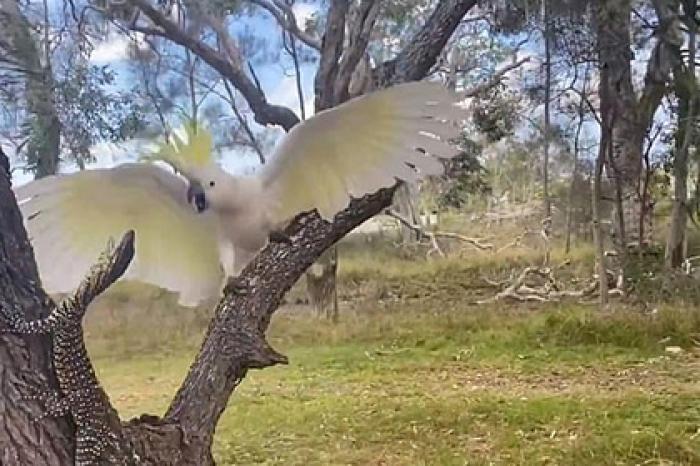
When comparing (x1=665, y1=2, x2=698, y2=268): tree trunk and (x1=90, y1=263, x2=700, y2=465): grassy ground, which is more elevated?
(x1=665, y1=2, x2=698, y2=268): tree trunk

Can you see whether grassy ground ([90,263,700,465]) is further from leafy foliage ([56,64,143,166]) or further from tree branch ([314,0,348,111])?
tree branch ([314,0,348,111])

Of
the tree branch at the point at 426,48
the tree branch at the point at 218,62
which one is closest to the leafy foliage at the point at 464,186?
the tree branch at the point at 218,62

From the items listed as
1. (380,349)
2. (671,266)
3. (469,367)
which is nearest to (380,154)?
(469,367)

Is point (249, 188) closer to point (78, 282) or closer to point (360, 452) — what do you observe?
point (78, 282)

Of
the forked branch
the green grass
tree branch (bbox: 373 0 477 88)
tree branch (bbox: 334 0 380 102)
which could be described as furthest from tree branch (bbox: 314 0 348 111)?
the forked branch

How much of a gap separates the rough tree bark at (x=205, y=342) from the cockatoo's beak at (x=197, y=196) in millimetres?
173

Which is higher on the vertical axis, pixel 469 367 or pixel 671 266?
pixel 671 266

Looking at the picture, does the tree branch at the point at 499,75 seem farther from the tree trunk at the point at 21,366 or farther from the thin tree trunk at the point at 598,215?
the tree trunk at the point at 21,366

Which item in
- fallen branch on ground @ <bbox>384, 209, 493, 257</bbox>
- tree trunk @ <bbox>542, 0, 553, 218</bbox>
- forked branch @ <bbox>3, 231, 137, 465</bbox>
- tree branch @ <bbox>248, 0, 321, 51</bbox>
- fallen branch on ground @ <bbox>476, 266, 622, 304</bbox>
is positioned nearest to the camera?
forked branch @ <bbox>3, 231, 137, 465</bbox>

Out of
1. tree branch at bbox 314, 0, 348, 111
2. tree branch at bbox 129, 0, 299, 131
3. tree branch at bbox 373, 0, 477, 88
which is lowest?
tree branch at bbox 373, 0, 477, 88

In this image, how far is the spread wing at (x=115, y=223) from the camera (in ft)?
2.92

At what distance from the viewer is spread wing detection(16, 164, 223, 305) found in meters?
0.89

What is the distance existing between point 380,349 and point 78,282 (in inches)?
82.4

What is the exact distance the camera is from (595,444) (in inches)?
69.0
